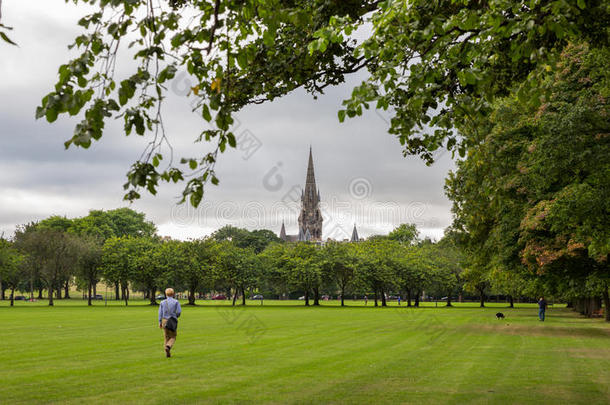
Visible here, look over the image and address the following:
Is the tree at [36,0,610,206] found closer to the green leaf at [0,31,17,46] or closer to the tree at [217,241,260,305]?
the green leaf at [0,31,17,46]

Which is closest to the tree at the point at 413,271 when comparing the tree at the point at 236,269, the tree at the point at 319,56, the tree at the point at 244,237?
the tree at the point at 236,269

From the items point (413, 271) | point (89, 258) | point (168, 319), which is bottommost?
point (168, 319)

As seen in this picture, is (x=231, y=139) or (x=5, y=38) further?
(x=231, y=139)

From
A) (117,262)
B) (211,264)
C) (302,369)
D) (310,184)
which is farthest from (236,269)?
(310,184)

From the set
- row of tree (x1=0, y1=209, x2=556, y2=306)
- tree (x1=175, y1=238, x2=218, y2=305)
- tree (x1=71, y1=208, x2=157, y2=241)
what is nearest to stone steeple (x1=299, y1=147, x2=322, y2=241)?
tree (x1=71, y1=208, x2=157, y2=241)

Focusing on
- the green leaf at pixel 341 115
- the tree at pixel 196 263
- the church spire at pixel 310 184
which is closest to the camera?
the green leaf at pixel 341 115

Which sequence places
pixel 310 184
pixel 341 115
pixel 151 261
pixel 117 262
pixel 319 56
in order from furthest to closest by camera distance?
pixel 310 184 < pixel 117 262 < pixel 151 261 < pixel 319 56 < pixel 341 115

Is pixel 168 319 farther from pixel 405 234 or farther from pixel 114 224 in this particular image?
pixel 405 234

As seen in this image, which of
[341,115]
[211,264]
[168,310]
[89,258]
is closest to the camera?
[341,115]

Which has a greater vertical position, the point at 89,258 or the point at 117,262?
the point at 89,258

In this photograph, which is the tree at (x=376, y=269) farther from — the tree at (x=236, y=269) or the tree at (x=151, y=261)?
the tree at (x=151, y=261)

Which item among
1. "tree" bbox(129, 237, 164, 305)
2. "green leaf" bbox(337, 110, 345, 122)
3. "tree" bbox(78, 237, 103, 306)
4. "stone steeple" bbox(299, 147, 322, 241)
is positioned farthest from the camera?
"stone steeple" bbox(299, 147, 322, 241)

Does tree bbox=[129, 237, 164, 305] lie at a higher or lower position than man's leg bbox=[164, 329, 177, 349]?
higher

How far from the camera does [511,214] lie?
2906 centimetres
